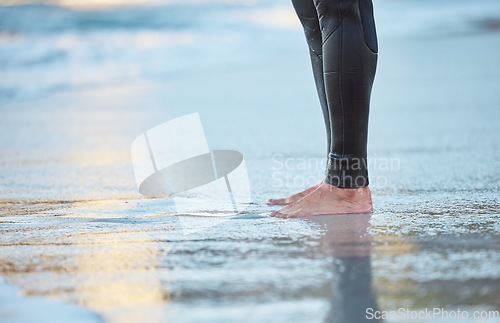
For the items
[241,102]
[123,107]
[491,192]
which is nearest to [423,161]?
[491,192]

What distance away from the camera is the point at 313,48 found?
1.96m

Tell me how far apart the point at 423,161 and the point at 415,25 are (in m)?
10.5

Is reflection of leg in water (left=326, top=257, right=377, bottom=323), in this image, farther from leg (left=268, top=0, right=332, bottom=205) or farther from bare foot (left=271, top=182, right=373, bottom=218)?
leg (left=268, top=0, right=332, bottom=205)

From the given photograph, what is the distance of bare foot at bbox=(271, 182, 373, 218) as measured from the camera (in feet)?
5.21

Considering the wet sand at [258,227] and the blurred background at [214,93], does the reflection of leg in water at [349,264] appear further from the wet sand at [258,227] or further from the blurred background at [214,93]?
the blurred background at [214,93]

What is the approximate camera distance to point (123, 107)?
4.89 meters

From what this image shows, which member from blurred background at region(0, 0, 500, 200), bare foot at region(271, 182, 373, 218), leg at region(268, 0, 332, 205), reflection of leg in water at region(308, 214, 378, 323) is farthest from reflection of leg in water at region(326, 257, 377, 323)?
blurred background at region(0, 0, 500, 200)

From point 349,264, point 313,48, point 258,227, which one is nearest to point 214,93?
point 313,48

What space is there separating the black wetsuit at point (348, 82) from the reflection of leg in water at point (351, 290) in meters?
0.52

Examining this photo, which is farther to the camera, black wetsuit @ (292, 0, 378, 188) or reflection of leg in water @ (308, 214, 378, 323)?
black wetsuit @ (292, 0, 378, 188)

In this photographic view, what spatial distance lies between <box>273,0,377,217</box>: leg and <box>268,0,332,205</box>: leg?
0.24 metres

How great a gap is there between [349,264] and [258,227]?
36cm

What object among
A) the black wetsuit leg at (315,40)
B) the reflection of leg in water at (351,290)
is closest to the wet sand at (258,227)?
the reflection of leg in water at (351,290)

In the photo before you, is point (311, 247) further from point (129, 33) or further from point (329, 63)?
point (129, 33)
